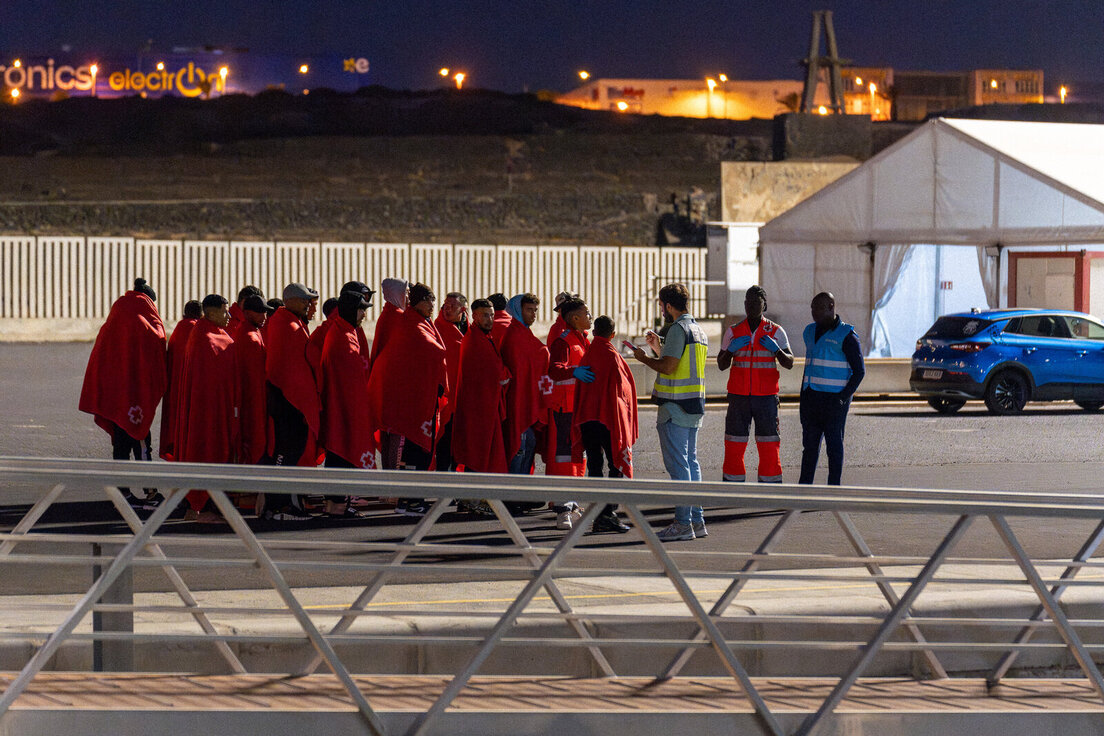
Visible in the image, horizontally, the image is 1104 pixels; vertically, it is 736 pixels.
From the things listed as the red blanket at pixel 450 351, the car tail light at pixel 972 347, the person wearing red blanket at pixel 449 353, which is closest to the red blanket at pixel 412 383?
the red blanket at pixel 450 351

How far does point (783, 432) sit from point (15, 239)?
85.3 feet

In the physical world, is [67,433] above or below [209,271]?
below

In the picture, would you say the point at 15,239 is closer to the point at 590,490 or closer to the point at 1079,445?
the point at 1079,445

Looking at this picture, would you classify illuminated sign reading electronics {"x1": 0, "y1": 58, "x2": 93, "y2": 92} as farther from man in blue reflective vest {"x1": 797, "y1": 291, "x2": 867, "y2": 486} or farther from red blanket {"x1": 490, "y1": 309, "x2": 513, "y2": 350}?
man in blue reflective vest {"x1": 797, "y1": 291, "x2": 867, "y2": 486}

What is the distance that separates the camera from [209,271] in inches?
1566

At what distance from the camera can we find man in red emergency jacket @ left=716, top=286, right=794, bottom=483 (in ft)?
38.5

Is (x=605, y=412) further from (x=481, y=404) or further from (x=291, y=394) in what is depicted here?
(x=291, y=394)

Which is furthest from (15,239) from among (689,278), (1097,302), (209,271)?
(1097,302)

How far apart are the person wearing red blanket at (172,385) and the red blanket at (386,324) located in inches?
55.0

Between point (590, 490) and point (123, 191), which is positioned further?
point (123, 191)

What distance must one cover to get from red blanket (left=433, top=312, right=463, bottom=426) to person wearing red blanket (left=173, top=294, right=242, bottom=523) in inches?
65.8

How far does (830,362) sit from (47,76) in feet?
399

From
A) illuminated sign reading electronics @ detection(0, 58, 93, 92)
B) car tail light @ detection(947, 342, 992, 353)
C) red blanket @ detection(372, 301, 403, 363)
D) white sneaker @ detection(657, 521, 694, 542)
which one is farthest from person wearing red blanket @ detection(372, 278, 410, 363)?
illuminated sign reading electronics @ detection(0, 58, 93, 92)

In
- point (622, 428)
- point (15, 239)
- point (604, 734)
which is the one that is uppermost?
point (15, 239)
